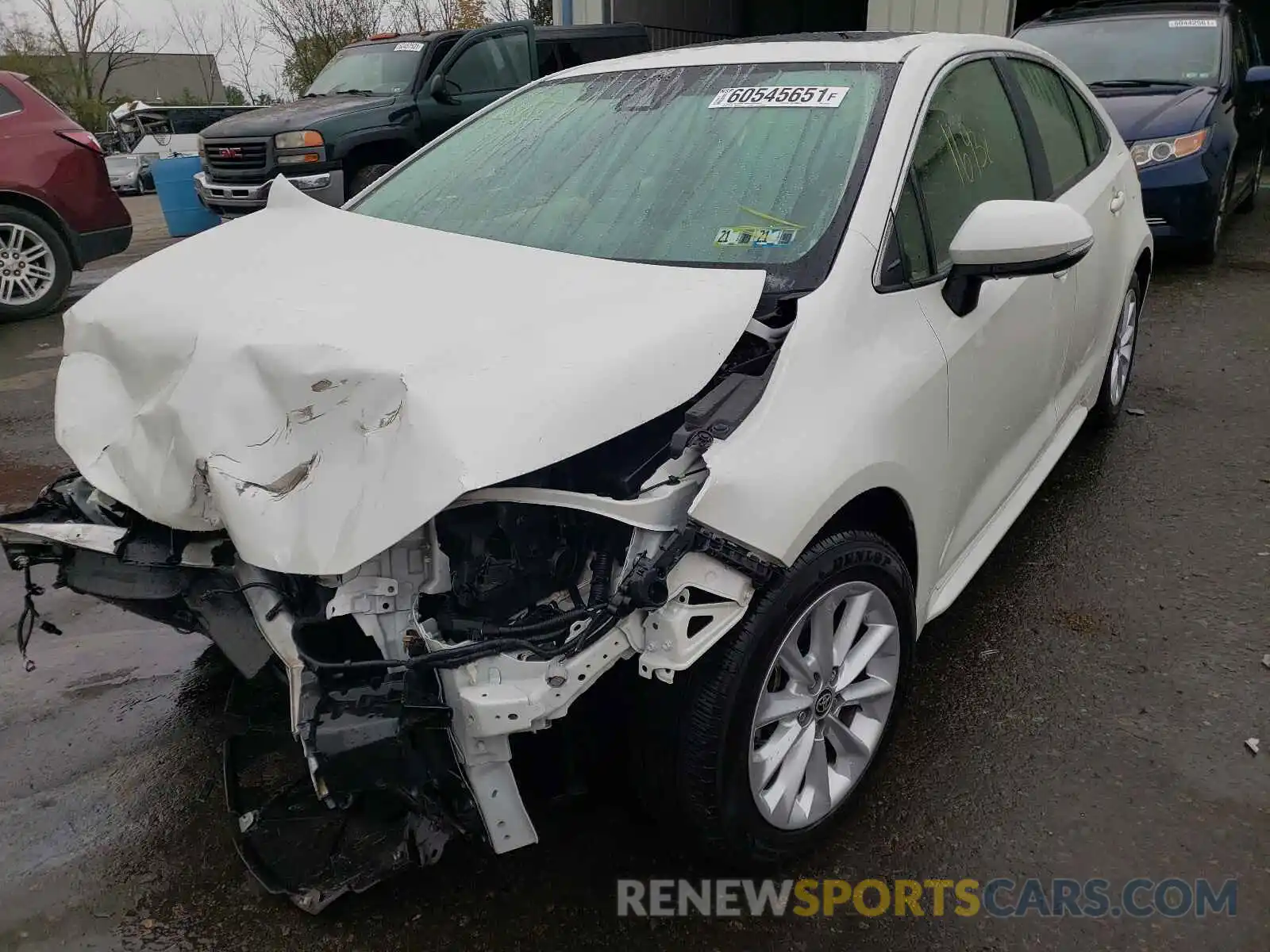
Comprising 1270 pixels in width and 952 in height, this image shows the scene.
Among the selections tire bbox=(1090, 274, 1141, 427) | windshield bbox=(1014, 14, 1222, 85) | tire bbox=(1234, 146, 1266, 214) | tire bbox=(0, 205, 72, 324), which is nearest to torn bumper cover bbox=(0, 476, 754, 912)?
tire bbox=(1090, 274, 1141, 427)

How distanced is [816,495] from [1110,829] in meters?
1.15

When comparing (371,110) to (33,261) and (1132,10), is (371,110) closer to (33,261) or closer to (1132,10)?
(33,261)

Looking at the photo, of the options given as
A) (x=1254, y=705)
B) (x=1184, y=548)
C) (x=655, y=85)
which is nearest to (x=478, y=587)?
(x=655, y=85)

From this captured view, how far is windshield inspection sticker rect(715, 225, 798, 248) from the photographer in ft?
7.48

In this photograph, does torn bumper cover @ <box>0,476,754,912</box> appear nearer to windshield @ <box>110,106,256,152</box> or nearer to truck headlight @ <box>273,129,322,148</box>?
truck headlight @ <box>273,129,322,148</box>

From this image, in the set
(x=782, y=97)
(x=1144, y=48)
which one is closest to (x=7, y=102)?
(x=782, y=97)

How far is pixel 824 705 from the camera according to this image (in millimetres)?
2109

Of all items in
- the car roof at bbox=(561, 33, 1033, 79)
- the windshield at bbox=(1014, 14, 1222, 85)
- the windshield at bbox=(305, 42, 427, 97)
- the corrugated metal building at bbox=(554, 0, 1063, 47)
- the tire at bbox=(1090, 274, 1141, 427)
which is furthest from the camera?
the corrugated metal building at bbox=(554, 0, 1063, 47)

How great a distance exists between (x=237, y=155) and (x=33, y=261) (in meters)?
2.31

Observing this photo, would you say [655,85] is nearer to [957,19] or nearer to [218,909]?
[218,909]

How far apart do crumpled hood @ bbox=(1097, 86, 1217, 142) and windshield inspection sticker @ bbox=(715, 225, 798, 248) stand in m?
5.37

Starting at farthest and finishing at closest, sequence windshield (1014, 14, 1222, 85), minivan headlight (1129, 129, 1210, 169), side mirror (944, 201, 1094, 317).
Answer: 1. windshield (1014, 14, 1222, 85)
2. minivan headlight (1129, 129, 1210, 169)
3. side mirror (944, 201, 1094, 317)

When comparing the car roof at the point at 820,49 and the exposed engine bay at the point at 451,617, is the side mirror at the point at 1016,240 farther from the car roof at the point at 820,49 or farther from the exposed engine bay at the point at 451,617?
the car roof at the point at 820,49

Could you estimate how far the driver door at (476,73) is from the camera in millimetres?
9117
